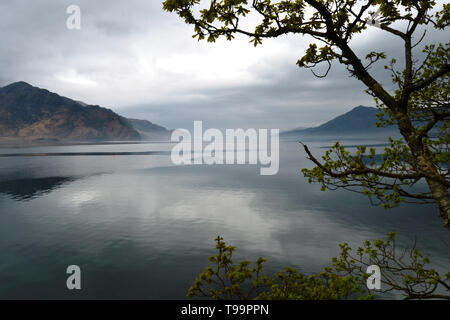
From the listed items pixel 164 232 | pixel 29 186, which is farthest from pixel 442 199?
pixel 29 186

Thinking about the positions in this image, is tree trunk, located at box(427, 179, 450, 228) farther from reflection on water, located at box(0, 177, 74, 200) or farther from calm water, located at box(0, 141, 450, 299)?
reflection on water, located at box(0, 177, 74, 200)

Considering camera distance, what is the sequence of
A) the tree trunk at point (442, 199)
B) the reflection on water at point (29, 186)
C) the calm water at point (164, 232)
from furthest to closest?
the reflection on water at point (29, 186)
the calm water at point (164, 232)
the tree trunk at point (442, 199)

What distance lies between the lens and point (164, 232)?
131ft

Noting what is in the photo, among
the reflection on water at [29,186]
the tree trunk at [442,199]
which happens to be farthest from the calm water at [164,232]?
the tree trunk at [442,199]

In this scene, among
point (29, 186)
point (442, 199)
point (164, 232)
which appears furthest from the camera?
point (29, 186)

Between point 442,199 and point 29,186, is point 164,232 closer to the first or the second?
point 442,199

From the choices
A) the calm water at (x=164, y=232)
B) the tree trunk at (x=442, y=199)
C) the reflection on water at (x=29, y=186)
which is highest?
the tree trunk at (x=442, y=199)

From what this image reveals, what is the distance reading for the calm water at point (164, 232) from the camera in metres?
27.1

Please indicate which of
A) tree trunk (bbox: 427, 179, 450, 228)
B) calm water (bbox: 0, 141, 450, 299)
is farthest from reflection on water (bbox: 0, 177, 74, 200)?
tree trunk (bbox: 427, 179, 450, 228)

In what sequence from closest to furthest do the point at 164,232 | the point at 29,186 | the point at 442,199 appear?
1. the point at 442,199
2. the point at 164,232
3. the point at 29,186

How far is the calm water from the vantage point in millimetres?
27125

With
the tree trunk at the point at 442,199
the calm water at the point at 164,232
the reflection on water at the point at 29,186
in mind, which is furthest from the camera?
the reflection on water at the point at 29,186

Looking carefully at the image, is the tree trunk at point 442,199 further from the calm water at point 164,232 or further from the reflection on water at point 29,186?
the reflection on water at point 29,186
